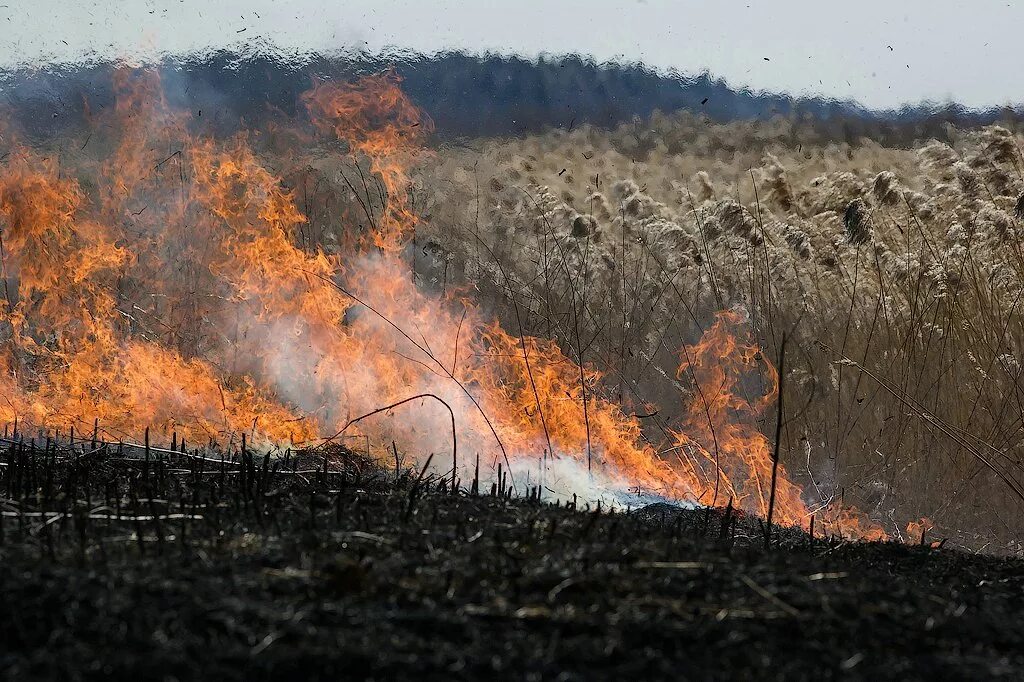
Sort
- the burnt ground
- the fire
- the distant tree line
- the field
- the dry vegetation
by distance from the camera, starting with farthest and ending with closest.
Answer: the distant tree line, the dry vegetation, the fire, the field, the burnt ground

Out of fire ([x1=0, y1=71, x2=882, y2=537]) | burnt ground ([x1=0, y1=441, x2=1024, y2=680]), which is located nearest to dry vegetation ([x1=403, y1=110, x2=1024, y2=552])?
fire ([x1=0, y1=71, x2=882, y2=537])

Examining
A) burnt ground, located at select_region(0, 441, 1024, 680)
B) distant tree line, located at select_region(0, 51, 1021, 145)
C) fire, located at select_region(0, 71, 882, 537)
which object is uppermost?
distant tree line, located at select_region(0, 51, 1021, 145)

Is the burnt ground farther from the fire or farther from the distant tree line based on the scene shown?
the distant tree line

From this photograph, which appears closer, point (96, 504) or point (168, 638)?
point (168, 638)

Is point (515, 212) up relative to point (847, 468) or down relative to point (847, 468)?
up

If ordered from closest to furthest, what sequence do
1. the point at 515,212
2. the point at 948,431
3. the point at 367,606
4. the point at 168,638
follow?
the point at 168,638
the point at 367,606
the point at 948,431
the point at 515,212

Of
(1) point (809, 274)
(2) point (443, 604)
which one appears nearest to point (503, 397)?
(1) point (809, 274)

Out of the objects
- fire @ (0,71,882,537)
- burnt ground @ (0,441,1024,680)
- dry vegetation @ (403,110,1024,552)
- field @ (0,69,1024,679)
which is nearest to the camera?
burnt ground @ (0,441,1024,680)

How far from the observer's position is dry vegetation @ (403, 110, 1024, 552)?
10.8 m

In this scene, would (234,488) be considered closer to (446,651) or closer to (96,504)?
(96,504)

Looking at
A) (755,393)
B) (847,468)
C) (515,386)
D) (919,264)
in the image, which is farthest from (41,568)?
(919,264)

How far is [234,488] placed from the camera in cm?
569

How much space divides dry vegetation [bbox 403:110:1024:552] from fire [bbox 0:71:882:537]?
0.54 m

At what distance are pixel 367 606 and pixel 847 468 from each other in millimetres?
8790
